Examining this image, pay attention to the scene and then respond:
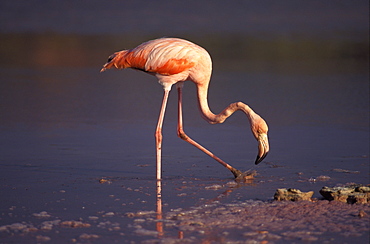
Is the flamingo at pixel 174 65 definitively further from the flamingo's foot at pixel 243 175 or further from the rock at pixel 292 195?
the rock at pixel 292 195

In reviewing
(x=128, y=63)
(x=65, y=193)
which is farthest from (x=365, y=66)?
(x=65, y=193)

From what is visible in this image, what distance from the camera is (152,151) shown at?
25.5 feet

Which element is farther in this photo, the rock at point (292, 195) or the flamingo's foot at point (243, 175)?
the flamingo's foot at point (243, 175)

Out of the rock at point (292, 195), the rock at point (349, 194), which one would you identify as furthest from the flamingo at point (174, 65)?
the rock at point (349, 194)

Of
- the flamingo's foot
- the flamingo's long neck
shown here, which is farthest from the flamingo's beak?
the flamingo's long neck

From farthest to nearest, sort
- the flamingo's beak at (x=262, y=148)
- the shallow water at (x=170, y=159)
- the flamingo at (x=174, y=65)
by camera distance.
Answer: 1. the flamingo at (x=174, y=65)
2. the flamingo's beak at (x=262, y=148)
3. the shallow water at (x=170, y=159)

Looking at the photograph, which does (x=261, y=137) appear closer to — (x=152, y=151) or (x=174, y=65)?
(x=174, y=65)

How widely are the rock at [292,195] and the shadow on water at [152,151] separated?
0.13m

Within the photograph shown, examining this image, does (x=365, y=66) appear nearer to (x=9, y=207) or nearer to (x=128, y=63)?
(x=128, y=63)

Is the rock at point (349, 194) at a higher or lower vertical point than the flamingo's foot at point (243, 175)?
lower

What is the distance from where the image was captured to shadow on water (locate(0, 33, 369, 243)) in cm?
493

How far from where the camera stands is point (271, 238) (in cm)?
444

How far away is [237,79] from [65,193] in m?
9.95

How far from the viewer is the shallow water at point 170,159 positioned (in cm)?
472
